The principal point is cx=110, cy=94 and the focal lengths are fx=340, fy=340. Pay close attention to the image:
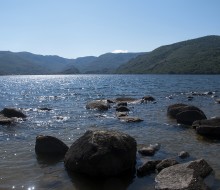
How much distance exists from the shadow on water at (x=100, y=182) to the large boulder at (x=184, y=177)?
139 centimetres

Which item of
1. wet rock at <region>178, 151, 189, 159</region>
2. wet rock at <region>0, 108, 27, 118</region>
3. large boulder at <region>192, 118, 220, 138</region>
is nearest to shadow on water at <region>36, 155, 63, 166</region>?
wet rock at <region>178, 151, 189, 159</region>

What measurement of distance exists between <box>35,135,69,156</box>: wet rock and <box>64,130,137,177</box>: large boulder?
2564 millimetres

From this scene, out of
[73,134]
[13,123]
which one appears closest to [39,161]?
[73,134]

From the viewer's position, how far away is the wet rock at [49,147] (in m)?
18.9

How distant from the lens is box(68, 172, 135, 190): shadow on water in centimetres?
1398

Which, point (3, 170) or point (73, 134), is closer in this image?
point (3, 170)

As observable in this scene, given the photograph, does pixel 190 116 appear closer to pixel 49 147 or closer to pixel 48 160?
pixel 49 147

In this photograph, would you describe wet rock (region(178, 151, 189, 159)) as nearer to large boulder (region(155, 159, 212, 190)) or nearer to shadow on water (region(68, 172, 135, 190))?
large boulder (region(155, 159, 212, 190))

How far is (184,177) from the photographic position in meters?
13.4

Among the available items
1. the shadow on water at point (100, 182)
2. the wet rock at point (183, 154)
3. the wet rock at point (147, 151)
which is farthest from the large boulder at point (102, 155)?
the wet rock at point (183, 154)

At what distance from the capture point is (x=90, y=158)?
15094mm

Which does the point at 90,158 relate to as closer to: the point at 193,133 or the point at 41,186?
the point at 41,186

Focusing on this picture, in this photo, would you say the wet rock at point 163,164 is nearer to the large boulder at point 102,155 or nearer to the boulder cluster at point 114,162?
the boulder cluster at point 114,162

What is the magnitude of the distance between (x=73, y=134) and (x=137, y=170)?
10778 millimetres
